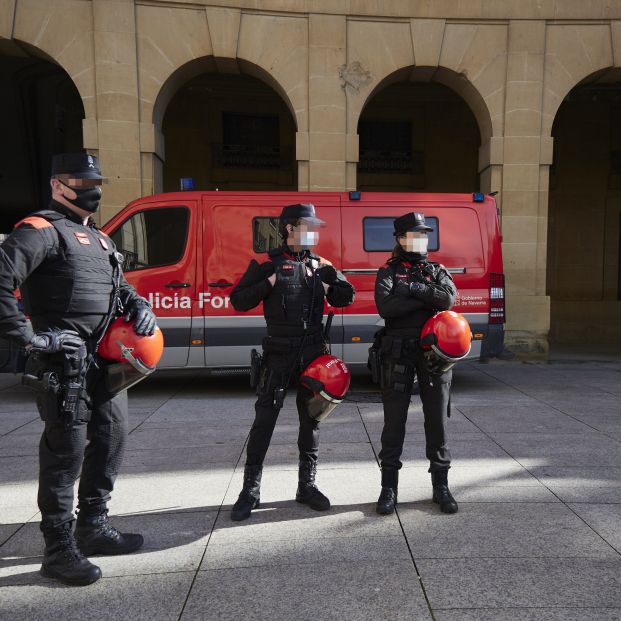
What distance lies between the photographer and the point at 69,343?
2373 millimetres

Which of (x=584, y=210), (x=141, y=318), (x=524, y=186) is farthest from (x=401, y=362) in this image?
(x=584, y=210)

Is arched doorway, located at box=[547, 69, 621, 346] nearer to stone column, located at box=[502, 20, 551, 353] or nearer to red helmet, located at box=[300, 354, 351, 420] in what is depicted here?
stone column, located at box=[502, 20, 551, 353]

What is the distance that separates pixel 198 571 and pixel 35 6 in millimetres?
9734

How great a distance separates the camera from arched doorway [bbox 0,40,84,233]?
1133 centimetres

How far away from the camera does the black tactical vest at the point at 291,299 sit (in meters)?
3.13

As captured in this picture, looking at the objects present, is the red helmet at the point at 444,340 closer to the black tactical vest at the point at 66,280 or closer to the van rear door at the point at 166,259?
the black tactical vest at the point at 66,280

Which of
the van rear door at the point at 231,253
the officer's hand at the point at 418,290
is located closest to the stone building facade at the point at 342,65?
the van rear door at the point at 231,253

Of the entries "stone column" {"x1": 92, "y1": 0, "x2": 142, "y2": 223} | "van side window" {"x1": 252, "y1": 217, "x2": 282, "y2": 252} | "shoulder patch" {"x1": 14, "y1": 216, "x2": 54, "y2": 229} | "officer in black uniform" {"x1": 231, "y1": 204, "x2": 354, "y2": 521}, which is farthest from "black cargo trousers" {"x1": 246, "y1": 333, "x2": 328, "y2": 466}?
"stone column" {"x1": 92, "y1": 0, "x2": 142, "y2": 223}

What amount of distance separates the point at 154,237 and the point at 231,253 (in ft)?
3.22

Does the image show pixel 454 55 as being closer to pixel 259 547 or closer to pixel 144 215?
pixel 144 215

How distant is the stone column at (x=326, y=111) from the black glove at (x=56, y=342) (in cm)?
736

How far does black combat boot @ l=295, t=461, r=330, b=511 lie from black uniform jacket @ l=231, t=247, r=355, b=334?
913mm

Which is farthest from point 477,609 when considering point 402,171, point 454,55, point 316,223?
point 402,171

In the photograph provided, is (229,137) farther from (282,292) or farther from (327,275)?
(282,292)
